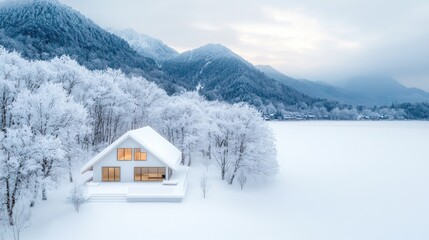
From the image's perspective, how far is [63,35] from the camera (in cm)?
15338

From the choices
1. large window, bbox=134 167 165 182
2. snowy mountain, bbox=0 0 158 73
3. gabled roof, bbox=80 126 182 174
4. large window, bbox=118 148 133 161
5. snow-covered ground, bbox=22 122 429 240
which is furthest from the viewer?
snowy mountain, bbox=0 0 158 73

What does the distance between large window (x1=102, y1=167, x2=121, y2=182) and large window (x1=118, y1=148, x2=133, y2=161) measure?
105 centimetres

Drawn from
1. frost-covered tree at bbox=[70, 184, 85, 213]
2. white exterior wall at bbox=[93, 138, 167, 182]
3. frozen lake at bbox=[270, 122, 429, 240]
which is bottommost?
frozen lake at bbox=[270, 122, 429, 240]

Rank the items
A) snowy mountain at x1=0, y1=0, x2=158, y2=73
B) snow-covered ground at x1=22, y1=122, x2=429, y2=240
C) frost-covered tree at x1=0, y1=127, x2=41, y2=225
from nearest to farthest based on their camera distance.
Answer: frost-covered tree at x1=0, y1=127, x2=41, y2=225, snow-covered ground at x1=22, y1=122, x2=429, y2=240, snowy mountain at x1=0, y1=0, x2=158, y2=73

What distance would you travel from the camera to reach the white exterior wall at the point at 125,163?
30.3m

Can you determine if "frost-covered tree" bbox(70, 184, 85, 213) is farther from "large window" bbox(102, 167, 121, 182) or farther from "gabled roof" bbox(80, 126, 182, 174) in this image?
"large window" bbox(102, 167, 121, 182)

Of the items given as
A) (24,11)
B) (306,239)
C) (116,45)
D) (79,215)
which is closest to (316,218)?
(306,239)

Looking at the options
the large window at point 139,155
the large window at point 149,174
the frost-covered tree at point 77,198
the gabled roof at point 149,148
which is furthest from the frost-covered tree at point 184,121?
the frost-covered tree at point 77,198

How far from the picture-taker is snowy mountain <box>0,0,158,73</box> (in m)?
129

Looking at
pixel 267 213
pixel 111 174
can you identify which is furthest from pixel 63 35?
pixel 267 213

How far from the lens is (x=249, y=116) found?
3581 centimetres

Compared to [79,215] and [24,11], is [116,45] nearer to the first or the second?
[24,11]

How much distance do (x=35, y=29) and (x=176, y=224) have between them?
153195mm

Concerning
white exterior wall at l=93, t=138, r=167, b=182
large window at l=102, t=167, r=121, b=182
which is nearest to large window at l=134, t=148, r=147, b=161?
white exterior wall at l=93, t=138, r=167, b=182
